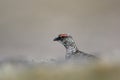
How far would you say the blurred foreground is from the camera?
775mm

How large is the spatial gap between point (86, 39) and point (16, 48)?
0.35 metres

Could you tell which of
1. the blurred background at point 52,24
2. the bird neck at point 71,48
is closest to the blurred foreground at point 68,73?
the bird neck at point 71,48

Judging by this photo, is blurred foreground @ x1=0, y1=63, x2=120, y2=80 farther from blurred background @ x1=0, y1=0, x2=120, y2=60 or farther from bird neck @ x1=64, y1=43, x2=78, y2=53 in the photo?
blurred background @ x1=0, y1=0, x2=120, y2=60

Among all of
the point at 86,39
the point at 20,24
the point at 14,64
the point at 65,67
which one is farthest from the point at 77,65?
the point at 20,24

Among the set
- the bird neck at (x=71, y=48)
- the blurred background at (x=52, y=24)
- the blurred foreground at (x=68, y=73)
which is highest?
the blurred background at (x=52, y=24)

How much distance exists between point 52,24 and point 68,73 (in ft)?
2.35

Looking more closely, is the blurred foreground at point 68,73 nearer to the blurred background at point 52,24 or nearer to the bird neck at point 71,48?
the bird neck at point 71,48

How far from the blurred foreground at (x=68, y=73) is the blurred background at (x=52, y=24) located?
0.52 metres

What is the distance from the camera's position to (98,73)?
0.78 meters

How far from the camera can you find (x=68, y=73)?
79 centimetres

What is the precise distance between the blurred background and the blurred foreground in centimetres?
52

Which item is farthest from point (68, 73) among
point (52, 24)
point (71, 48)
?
point (52, 24)

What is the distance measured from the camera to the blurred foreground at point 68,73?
0.78 meters

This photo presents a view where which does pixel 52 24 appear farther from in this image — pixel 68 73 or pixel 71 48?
pixel 68 73
